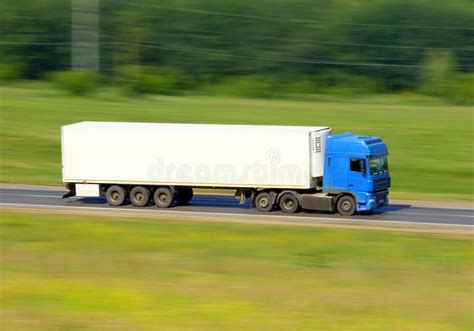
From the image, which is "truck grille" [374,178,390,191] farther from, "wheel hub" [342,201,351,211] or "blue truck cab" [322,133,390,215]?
"wheel hub" [342,201,351,211]

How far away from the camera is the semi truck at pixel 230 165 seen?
111 feet

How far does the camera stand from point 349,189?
33812mm

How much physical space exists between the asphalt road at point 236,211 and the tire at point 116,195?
10.4 inches

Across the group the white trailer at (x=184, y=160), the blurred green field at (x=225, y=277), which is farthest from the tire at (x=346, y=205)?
the blurred green field at (x=225, y=277)

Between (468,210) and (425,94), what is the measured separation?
142 feet

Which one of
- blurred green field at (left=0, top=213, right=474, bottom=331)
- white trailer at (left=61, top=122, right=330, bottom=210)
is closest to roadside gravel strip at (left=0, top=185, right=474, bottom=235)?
white trailer at (left=61, top=122, right=330, bottom=210)

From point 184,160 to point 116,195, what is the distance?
2894mm

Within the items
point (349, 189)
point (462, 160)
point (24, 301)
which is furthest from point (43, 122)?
point (24, 301)

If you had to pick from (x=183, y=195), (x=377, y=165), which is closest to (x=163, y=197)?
(x=183, y=195)

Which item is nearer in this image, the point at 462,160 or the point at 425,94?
the point at 462,160

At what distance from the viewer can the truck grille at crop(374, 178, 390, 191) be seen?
34.0m

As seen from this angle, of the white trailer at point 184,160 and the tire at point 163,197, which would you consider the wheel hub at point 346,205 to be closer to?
the white trailer at point 184,160

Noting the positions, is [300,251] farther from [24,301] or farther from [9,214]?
[9,214]

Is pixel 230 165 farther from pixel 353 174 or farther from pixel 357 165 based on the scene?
pixel 357 165
